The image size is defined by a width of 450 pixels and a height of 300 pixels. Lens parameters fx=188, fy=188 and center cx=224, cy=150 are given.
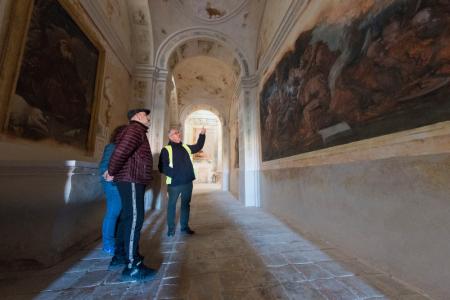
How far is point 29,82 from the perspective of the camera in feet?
7.50

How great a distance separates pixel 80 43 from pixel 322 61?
410 centimetres

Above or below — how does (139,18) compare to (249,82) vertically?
above

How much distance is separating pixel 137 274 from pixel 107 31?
4853 mm

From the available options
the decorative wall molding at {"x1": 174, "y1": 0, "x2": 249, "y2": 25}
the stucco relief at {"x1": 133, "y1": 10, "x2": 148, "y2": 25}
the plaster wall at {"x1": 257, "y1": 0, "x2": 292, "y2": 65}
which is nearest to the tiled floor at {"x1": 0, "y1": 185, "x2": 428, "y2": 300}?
the plaster wall at {"x1": 257, "y1": 0, "x2": 292, "y2": 65}

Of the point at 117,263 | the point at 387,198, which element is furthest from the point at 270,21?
the point at 117,263

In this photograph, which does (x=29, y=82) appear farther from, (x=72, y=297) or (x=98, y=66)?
(x=72, y=297)

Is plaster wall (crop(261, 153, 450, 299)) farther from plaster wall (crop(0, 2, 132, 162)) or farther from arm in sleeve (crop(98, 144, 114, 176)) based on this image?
plaster wall (crop(0, 2, 132, 162))

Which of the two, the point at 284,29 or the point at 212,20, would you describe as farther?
the point at 212,20

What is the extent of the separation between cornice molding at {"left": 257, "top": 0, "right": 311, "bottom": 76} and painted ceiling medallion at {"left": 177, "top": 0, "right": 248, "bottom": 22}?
2.15 metres

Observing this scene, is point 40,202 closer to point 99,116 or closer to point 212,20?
point 99,116

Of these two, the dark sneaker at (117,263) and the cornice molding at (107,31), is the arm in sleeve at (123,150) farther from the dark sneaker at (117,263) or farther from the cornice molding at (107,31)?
the cornice molding at (107,31)

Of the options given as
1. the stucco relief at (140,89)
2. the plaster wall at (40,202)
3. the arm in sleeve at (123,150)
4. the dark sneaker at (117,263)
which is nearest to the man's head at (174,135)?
the plaster wall at (40,202)

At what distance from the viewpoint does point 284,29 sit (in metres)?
4.37

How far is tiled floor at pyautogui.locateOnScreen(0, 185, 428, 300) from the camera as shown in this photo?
5.25 ft
